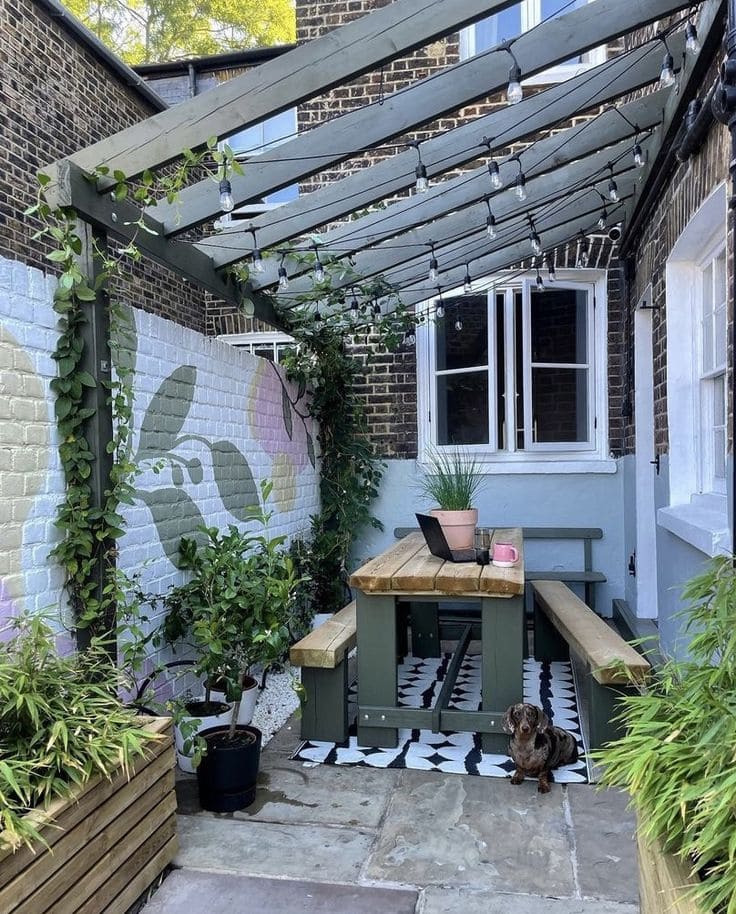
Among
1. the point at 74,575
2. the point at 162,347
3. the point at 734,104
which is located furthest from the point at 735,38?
the point at 74,575

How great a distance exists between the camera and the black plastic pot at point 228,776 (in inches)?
111

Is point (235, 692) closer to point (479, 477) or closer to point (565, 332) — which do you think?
point (479, 477)

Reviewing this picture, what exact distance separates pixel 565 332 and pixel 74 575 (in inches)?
181

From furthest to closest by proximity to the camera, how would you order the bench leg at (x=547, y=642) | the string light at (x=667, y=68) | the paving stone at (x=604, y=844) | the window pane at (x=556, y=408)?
the window pane at (x=556, y=408) → the bench leg at (x=547, y=642) → the string light at (x=667, y=68) → the paving stone at (x=604, y=844)

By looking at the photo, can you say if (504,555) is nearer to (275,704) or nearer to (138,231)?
(275,704)

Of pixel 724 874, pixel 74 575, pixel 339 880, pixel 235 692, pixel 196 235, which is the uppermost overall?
pixel 196 235

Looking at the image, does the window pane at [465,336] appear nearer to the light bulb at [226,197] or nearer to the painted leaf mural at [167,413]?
the painted leaf mural at [167,413]

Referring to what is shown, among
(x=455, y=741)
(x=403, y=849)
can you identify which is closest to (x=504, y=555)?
(x=455, y=741)

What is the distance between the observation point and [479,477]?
602 cm

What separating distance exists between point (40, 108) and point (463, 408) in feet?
14.1

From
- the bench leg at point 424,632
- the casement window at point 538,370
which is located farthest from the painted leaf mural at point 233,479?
the casement window at point 538,370

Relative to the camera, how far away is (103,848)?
79.5 inches

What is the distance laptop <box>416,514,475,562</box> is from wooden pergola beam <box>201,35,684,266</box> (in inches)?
64.5

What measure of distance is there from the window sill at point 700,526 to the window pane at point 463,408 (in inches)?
90.5
